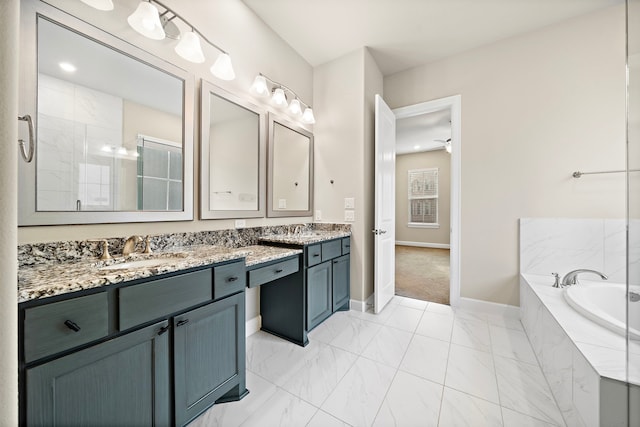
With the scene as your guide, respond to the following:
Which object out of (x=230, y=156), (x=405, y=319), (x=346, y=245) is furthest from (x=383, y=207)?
(x=230, y=156)

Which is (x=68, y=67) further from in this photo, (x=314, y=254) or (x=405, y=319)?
(x=405, y=319)

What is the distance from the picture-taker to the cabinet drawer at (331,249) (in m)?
2.13

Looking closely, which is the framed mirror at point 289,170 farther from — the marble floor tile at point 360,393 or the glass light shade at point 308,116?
the marble floor tile at point 360,393

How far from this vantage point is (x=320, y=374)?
156cm

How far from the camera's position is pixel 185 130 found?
1.56 meters

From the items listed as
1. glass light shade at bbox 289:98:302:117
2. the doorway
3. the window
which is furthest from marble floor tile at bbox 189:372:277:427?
the window

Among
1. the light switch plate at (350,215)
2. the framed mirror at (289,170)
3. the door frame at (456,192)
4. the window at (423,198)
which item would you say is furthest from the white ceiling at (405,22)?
the window at (423,198)

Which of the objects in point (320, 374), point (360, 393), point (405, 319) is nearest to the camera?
point (360, 393)

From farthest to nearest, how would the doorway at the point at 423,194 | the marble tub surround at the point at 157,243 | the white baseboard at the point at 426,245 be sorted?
the white baseboard at the point at 426,245, the doorway at the point at 423,194, the marble tub surround at the point at 157,243

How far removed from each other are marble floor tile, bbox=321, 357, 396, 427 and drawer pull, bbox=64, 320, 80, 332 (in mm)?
1185

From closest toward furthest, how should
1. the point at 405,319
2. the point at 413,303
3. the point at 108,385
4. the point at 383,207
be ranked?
the point at 108,385, the point at 405,319, the point at 383,207, the point at 413,303

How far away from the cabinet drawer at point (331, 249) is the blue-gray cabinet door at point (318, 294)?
6 cm

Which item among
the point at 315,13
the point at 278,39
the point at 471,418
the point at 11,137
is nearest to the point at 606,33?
the point at 315,13

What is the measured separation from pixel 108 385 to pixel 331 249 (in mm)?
1660
